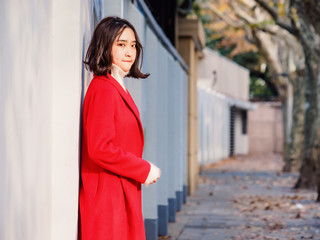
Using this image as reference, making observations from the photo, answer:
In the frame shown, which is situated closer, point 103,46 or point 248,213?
point 103,46

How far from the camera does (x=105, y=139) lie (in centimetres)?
282

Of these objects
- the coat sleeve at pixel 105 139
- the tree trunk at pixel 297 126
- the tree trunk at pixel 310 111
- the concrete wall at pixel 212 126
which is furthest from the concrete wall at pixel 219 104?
the coat sleeve at pixel 105 139

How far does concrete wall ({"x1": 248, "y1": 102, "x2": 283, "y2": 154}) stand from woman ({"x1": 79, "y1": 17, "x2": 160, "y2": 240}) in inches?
1337

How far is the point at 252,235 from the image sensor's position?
296 inches

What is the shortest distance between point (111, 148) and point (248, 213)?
7.28m

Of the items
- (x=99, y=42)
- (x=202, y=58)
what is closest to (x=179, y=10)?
(x=99, y=42)

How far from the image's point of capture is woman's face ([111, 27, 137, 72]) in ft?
10.2

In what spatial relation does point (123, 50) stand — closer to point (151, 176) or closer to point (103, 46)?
point (103, 46)

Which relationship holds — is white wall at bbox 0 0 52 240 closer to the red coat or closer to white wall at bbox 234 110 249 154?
the red coat

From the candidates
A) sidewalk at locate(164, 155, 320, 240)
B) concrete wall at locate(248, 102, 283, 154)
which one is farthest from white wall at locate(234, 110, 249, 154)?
sidewalk at locate(164, 155, 320, 240)

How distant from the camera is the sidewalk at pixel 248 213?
774cm

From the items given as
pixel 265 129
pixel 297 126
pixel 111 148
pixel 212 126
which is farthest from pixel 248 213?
pixel 265 129

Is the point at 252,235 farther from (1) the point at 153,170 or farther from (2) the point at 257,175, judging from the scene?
(2) the point at 257,175

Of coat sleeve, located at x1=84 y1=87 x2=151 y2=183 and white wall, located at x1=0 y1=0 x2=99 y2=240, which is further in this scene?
coat sleeve, located at x1=84 y1=87 x2=151 y2=183
